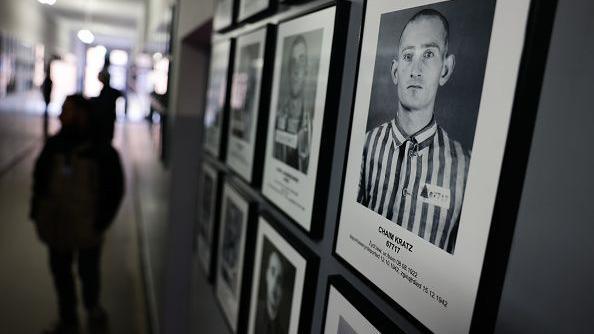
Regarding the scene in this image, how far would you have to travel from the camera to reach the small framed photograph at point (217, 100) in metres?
1.95

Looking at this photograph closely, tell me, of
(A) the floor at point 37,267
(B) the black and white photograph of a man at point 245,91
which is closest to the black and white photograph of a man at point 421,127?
(B) the black and white photograph of a man at point 245,91

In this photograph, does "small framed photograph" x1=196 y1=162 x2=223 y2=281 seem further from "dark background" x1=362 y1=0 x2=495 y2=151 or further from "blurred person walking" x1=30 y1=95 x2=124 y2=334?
"dark background" x1=362 y1=0 x2=495 y2=151

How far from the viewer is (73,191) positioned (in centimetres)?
327

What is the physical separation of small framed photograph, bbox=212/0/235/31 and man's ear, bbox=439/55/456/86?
1.37 meters

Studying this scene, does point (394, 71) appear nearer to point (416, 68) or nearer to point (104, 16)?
point (416, 68)

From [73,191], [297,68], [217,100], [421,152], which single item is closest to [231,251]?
[217,100]

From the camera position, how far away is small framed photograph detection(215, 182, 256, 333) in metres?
1.55

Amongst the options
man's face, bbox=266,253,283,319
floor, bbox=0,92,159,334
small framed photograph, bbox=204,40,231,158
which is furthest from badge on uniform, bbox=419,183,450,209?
floor, bbox=0,92,159,334

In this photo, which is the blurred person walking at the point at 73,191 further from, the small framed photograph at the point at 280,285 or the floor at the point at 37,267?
the small framed photograph at the point at 280,285

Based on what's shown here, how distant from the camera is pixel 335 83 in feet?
3.27

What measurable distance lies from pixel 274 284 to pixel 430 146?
76cm

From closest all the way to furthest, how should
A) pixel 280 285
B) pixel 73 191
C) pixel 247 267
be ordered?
pixel 280 285 → pixel 247 267 → pixel 73 191

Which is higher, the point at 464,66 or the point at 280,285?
the point at 464,66

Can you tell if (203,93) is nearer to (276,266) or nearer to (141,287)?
(276,266)
